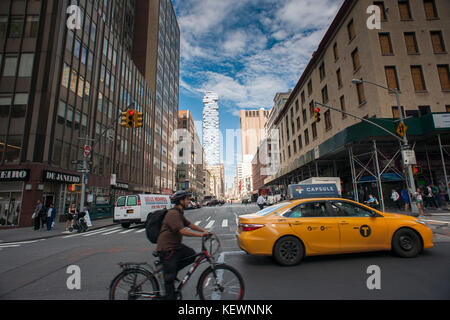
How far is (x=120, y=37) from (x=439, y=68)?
43.4m

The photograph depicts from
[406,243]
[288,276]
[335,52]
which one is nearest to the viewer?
[288,276]

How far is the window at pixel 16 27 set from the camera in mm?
20672

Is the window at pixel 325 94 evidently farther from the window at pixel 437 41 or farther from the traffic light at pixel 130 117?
the traffic light at pixel 130 117

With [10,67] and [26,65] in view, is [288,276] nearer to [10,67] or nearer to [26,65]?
[26,65]

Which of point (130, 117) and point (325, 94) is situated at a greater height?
point (325, 94)

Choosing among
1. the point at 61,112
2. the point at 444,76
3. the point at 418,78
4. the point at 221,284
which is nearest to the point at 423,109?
the point at 418,78

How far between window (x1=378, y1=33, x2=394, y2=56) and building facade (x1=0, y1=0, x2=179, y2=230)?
21316 mm

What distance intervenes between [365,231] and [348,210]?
24.0 inches

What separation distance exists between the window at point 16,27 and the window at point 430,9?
36.4m

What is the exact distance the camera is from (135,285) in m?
3.42

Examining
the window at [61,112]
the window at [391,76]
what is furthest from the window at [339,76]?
the window at [61,112]

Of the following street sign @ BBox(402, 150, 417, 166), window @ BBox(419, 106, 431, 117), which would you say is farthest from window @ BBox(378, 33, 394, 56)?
street sign @ BBox(402, 150, 417, 166)
